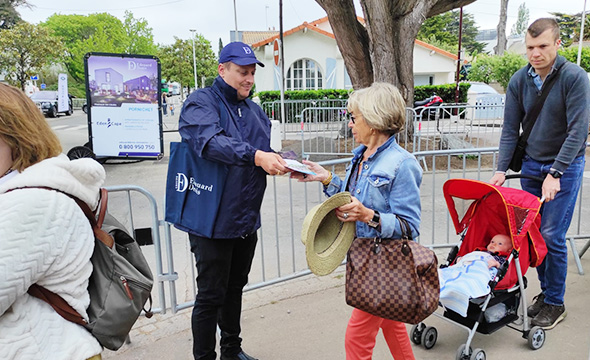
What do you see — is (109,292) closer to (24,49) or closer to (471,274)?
(471,274)

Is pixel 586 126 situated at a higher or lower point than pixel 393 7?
lower

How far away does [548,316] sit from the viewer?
344 centimetres

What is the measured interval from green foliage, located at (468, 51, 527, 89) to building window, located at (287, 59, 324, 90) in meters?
9.83

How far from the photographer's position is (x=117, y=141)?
34.1ft

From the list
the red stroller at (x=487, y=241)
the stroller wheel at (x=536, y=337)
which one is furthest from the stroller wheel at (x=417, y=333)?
the stroller wheel at (x=536, y=337)

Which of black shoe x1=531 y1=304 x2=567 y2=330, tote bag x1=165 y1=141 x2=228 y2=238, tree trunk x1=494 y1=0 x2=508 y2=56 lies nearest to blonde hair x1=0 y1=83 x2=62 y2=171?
tote bag x1=165 y1=141 x2=228 y2=238

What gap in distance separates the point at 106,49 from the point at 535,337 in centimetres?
5444

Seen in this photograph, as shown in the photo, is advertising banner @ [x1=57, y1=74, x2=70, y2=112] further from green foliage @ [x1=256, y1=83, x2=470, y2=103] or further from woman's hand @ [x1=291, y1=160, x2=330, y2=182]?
woman's hand @ [x1=291, y1=160, x2=330, y2=182]

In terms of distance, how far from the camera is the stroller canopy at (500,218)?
2982 millimetres

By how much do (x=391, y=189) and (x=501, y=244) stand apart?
1.39 m

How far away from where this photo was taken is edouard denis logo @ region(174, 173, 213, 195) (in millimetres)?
2615

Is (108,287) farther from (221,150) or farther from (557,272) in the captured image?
(557,272)

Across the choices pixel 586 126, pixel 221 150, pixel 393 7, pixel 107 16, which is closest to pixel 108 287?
pixel 221 150

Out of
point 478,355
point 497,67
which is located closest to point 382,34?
point 478,355
